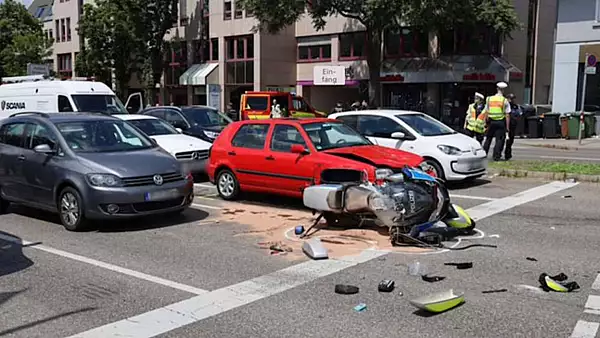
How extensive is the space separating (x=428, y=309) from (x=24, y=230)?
19.7 ft

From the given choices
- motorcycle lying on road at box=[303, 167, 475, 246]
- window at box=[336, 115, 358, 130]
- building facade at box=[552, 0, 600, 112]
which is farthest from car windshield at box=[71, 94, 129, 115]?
building facade at box=[552, 0, 600, 112]

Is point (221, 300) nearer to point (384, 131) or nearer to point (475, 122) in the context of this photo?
point (384, 131)

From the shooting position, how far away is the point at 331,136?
398 inches

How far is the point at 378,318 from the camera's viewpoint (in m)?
5.08

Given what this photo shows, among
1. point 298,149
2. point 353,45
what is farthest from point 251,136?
point 353,45

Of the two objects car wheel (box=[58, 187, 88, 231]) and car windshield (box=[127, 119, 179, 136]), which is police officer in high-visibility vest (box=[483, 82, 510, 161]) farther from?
car wheel (box=[58, 187, 88, 231])

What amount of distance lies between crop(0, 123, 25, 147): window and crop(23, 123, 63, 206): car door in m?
0.19

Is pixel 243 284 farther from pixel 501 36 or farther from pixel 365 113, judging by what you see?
pixel 501 36

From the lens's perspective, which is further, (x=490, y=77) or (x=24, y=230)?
(x=490, y=77)

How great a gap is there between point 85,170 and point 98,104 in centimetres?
1035

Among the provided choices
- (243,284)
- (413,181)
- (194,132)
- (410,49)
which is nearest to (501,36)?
(410,49)

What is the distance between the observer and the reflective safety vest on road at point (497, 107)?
50.4 feet

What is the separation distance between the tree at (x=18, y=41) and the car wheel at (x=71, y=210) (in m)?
44.1

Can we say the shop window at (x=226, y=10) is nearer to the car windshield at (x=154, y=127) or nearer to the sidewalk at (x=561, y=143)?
the sidewalk at (x=561, y=143)
